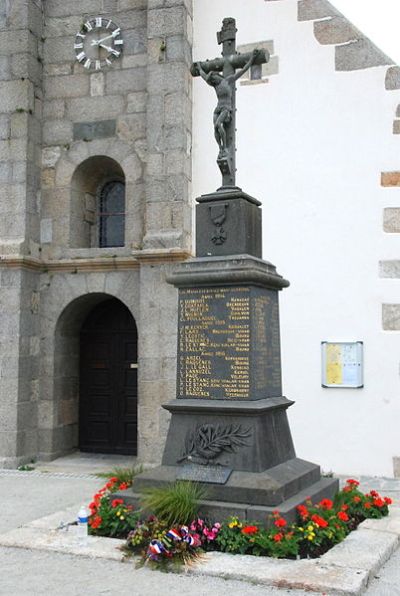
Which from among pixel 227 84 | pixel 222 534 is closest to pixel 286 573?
pixel 222 534

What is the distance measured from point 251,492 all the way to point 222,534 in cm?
41

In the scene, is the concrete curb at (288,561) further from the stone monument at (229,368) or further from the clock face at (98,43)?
the clock face at (98,43)

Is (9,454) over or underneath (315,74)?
underneath

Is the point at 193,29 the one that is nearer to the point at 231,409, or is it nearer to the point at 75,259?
the point at 75,259

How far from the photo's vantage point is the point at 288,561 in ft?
16.2

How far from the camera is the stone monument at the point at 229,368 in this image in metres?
5.75

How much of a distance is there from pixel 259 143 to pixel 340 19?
181 centimetres

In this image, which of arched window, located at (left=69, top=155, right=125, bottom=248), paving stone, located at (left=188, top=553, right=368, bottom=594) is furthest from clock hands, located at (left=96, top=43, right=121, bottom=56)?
paving stone, located at (left=188, top=553, right=368, bottom=594)

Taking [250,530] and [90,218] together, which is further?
[90,218]

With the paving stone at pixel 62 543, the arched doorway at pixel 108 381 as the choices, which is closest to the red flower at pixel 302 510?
the paving stone at pixel 62 543

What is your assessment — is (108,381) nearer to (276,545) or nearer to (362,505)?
(362,505)

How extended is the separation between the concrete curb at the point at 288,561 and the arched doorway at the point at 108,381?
14.1 ft

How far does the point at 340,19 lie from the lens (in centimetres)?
919

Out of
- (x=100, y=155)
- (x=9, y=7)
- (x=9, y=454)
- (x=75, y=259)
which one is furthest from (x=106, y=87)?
(x=9, y=454)
